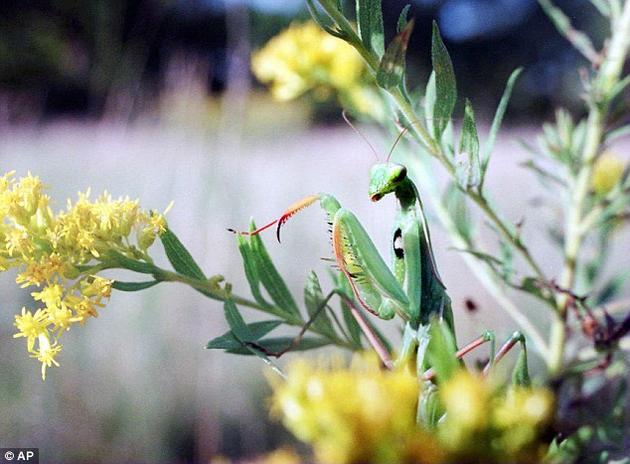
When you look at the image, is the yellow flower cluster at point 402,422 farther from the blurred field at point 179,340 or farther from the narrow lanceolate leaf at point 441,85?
the blurred field at point 179,340

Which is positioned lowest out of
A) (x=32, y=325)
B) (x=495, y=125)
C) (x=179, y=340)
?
(x=179, y=340)

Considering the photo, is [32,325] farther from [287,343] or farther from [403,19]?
[403,19]

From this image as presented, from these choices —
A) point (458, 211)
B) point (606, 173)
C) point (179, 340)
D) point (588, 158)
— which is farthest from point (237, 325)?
point (179, 340)

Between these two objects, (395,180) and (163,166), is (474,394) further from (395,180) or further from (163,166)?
(163,166)

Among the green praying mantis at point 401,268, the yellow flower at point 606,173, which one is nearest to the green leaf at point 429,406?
the green praying mantis at point 401,268

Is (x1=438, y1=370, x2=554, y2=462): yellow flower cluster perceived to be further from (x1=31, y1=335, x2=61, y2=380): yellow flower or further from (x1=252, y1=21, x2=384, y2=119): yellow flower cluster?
(x1=252, y1=21, x2=384, y2=119): yellow flower cluster

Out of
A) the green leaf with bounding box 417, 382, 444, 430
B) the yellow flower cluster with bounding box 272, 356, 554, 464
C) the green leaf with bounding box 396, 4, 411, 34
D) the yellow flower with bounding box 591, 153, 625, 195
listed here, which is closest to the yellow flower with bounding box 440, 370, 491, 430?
the yellow flower cluster with bounding box 272, 356, 554, 464

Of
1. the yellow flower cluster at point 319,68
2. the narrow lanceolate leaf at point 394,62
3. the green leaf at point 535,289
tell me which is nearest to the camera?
the narrow lanceolate leaf at point 394,62
